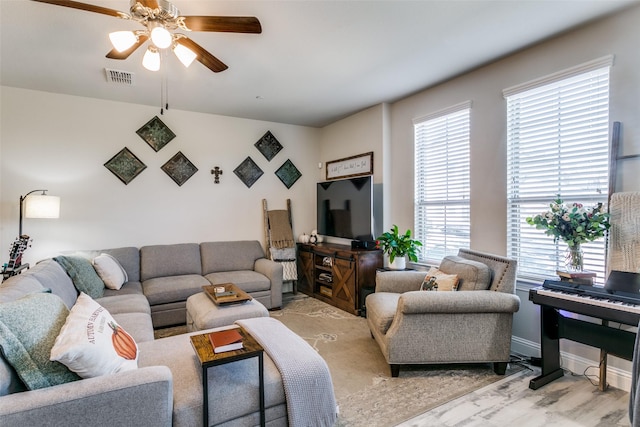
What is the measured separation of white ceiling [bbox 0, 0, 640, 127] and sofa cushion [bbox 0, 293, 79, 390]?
6.45 feet

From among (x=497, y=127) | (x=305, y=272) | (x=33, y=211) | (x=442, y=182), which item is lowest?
(x=305, y=272)

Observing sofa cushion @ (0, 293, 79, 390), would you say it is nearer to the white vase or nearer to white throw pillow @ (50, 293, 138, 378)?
white throw pillow @ (50, 293, 138, 378)

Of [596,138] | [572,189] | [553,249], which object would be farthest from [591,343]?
[596,138]

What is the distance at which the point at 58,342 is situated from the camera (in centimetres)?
132

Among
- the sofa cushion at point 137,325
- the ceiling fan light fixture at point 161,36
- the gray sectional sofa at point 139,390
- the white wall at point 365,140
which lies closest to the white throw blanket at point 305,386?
the gray sectional sofa at point 139,390

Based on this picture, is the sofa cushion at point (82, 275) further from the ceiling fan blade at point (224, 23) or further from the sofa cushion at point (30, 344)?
the ceiling fan blade at point (224, 23)

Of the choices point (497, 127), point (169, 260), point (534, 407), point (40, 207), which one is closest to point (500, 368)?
point (534, 407)

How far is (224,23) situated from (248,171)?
3.11 meters

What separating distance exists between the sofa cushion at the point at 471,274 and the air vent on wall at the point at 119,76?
3.62 m

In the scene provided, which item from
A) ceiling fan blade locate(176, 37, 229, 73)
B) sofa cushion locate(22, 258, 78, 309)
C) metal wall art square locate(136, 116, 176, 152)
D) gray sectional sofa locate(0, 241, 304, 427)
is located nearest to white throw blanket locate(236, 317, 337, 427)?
gray sectional sofa locate(0, 241, 304, 427)

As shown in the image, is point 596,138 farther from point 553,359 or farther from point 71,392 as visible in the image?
point 71,392

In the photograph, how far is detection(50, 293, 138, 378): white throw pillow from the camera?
130 centimetres

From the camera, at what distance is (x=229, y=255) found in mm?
4527

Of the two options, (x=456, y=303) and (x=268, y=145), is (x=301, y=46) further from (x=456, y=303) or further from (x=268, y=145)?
(x=268, y=145)
